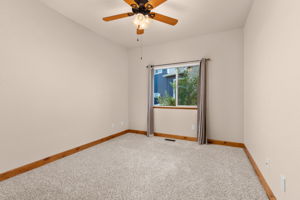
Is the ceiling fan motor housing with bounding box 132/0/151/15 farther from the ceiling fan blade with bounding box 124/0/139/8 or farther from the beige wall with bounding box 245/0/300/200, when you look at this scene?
the beige wall with bounding box 245/0/300/200

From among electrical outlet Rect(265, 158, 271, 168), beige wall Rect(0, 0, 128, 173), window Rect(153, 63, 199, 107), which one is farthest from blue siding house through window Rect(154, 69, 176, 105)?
electrical outlet Rect(265, 158, 271, 168)

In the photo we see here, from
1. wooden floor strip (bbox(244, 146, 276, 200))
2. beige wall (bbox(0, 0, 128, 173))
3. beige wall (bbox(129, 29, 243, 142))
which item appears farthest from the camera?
beige wall (bbox(129, 29, 243, 142))

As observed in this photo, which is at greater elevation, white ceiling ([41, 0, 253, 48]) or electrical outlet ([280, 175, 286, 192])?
white ceiling ([41, 0, 253, 48])

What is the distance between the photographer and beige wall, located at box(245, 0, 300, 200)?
1.04 meters

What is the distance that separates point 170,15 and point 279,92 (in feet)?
6.94

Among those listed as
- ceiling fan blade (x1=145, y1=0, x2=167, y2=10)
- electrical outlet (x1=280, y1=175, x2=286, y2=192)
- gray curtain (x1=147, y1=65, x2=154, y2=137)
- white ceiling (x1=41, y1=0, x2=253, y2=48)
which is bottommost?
electrical outlet (x1=280, y1=175, x2=286, y2=192)

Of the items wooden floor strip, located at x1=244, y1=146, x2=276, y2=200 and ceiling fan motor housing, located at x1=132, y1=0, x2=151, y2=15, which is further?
ceiling fan motor housing, located at x1=132, y1=0, x2=151, y2=15

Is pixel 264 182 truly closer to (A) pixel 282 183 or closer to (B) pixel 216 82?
(A) pixel 282 183

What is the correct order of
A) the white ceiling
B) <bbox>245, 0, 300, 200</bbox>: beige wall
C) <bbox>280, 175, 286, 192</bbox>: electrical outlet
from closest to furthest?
<bbox>245, 0, 300, 200</bbox>: beige wall → <bbox>280, 175, 286, 192</bbox>: electrical outlet → the white ceiling

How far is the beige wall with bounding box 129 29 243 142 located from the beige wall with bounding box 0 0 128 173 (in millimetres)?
1623

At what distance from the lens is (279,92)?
129cm

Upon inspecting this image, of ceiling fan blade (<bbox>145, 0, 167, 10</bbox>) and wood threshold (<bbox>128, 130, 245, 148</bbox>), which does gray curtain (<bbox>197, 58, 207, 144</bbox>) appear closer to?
wood threshold (<bbox>128, 130, 245, 148</bbox>)

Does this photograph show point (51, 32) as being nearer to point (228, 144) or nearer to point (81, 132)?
point (81, 132)

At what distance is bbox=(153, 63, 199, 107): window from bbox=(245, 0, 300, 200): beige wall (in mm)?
1690
